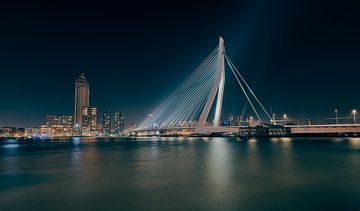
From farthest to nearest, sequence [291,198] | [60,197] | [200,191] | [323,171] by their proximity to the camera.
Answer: [323,171] < [200,191] < [60,197] < [291,198]

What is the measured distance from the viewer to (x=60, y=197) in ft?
32.3

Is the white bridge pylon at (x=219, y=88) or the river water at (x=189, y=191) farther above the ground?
the white bridge pylon at (x=219, y=88)

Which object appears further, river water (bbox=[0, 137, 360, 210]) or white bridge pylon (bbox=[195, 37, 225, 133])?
white bridge pylon (bbox=[195, 37, 225, 133])

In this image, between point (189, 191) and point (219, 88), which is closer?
point (189, 191)

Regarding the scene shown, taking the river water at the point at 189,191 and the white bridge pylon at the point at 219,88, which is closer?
the river water at the point at 189,191

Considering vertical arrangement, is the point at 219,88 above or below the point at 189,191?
above

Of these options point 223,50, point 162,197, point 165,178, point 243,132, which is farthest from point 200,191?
point 243,132

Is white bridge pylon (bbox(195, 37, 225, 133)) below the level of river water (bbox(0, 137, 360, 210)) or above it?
above

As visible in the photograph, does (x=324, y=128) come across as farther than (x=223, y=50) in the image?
Yes

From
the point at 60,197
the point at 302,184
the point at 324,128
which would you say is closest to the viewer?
the point at 60,197

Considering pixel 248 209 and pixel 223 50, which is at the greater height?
pixel 223 50

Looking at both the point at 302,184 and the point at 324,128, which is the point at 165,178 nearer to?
the point at 302,184

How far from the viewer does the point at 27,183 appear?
13.0m

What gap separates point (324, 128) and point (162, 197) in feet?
240
